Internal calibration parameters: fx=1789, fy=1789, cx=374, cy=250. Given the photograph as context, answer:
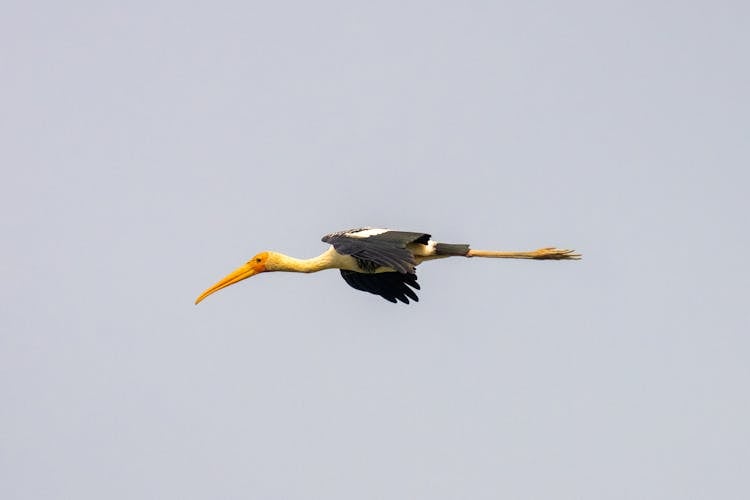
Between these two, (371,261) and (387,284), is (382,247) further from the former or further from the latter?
(387,284)

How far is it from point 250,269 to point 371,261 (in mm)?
3725

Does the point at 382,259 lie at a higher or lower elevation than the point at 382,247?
lower

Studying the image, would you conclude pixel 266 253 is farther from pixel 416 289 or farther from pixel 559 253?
pixel 559 253

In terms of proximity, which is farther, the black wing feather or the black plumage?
the black plumage

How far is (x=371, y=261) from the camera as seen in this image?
33125mm

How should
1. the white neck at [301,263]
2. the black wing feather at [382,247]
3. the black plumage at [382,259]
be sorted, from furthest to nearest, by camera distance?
the white neck at [301,263]
the black plumage at [382,259]
the black wing feather at [382,247]

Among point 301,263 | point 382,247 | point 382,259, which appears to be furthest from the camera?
point 301,263

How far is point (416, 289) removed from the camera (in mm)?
36562

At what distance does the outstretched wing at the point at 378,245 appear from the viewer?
3241 cm

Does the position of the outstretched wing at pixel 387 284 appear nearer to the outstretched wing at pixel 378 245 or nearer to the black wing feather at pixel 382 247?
the outstretched wing at pixel 378 245

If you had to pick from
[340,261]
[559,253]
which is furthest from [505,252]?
[340,261]

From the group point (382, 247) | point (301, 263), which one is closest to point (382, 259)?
point (382, 247)

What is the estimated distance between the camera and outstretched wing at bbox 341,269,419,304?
1423 inches

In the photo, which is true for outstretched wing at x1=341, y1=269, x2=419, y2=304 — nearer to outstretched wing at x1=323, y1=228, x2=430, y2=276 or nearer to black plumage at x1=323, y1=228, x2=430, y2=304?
black plumage at x1=323, y1=228, x2=430, y2=304
